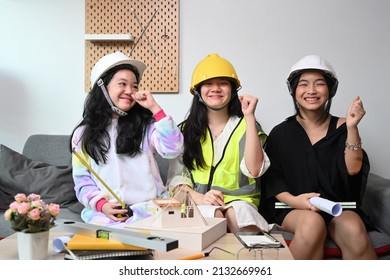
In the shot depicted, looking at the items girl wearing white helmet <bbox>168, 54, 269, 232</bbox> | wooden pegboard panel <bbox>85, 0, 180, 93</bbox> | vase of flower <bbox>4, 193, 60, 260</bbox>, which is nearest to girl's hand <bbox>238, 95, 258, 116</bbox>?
girl wearing white helmet <bbox>168, 54, 269, 232</bbox>

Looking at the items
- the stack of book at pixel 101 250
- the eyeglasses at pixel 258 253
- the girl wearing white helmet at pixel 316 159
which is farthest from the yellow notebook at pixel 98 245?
the girl wearing white helmet at pixel 316 159

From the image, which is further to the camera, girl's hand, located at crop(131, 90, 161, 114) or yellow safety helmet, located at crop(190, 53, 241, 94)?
yellow safety helmet, located at crop(190, 53, 241, 94)

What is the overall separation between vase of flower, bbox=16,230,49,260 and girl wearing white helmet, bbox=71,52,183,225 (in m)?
0.58

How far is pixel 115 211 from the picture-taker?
4.88 feet

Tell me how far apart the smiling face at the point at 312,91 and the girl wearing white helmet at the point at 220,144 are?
230 mm

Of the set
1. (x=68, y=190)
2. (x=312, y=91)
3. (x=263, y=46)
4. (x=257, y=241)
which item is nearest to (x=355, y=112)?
(x=312, y=91)

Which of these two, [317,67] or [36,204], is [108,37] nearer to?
[317,67]

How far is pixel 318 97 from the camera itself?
171 centimetres

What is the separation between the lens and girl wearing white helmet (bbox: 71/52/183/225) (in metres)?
1.60

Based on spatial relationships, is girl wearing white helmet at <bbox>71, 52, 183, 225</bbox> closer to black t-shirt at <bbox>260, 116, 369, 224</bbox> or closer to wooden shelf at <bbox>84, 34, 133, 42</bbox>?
black t-shirt at <bbox>260, 116, 369, 224</bbox>

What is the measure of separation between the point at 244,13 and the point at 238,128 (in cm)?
83

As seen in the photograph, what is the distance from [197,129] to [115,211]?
1.76ft
